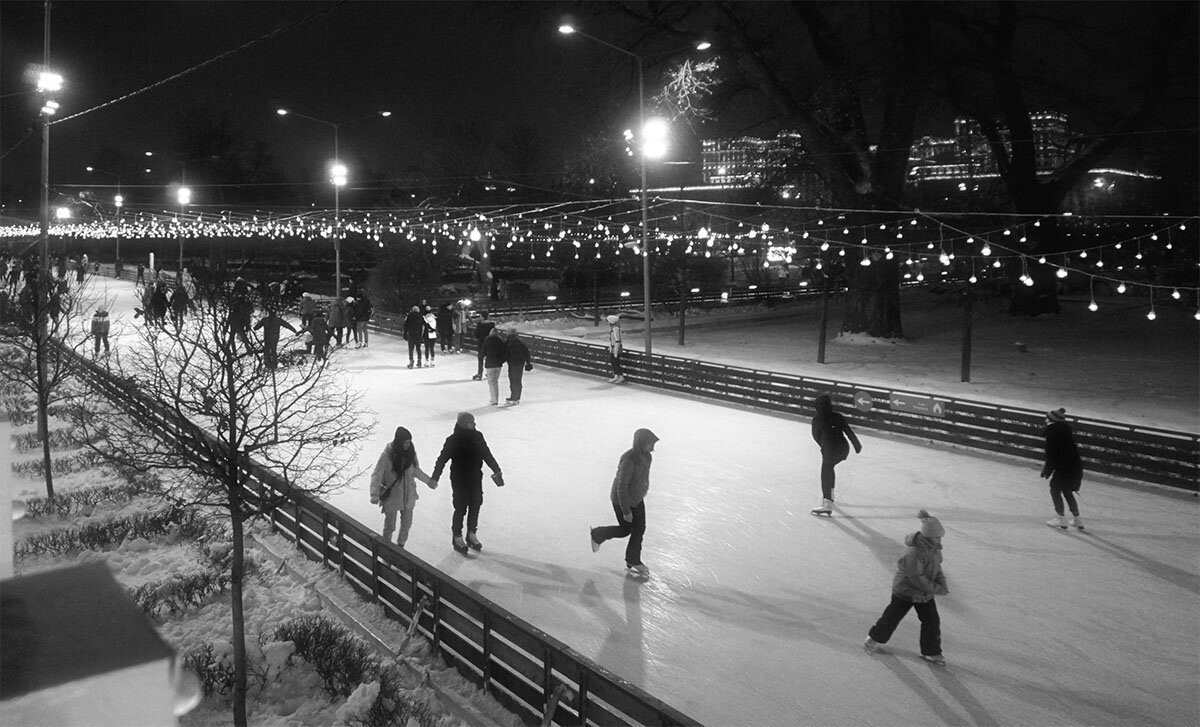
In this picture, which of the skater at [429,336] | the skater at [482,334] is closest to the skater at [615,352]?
the skater at [482,334]

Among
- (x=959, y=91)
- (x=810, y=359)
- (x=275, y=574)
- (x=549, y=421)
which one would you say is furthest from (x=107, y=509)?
(x=959, y=91)

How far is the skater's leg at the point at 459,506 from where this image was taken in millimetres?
8883

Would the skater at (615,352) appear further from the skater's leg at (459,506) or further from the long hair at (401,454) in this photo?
the long hair at (401,454)

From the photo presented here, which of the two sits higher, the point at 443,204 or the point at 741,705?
the point at 443,204

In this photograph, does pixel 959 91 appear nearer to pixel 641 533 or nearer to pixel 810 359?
pixel 810 359

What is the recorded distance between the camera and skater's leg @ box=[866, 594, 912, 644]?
21.3 feet

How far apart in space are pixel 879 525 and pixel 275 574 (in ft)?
21.6

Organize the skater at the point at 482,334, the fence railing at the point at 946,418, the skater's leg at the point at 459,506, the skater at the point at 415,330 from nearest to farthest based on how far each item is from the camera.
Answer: the skater's leg at the point at 459,506 → the fence railing at the point at 946,418 → the skater at the point at 482,334 → the skater at the point at 415,330

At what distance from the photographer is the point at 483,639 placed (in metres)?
5.95

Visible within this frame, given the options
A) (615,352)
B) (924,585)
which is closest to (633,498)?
(924,585)

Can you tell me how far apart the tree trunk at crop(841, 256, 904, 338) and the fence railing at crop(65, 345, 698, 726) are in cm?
2405

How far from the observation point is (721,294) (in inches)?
1854

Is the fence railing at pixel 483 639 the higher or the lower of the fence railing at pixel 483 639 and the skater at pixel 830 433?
the lower

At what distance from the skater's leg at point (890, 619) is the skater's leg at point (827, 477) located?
374 cm
